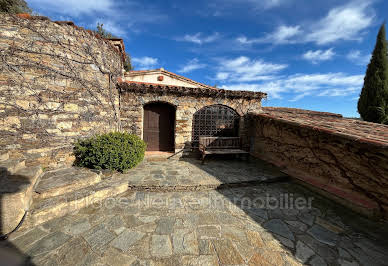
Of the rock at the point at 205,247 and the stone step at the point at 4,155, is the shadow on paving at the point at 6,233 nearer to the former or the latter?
A: the stone step at the point at 4,155

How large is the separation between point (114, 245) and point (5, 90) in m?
4.09

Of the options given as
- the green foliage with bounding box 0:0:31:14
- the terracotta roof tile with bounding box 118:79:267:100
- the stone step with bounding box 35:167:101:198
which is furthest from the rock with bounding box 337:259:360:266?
the green foliage with bounding box 0:0:31:14

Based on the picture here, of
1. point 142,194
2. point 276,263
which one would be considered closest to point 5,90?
point 142,194

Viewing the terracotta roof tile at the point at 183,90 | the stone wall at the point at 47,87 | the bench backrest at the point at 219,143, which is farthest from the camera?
the bench backrest at the point at 219,143

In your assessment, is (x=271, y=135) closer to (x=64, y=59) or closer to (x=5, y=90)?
(x=64, y=59)

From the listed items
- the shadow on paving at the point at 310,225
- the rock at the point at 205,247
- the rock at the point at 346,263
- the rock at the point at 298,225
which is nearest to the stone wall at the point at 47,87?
the rock at the point at 205,247

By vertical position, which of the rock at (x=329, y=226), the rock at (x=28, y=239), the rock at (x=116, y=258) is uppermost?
the rock at (x=28, y=239)

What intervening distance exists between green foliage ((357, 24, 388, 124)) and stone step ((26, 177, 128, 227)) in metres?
15.2

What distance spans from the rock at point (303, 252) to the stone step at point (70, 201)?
11.4 ft

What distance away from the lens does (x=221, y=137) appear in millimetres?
6051

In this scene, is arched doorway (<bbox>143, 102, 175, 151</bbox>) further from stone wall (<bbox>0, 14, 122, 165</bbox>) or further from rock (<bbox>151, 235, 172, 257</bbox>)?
rock (<bbox>151, 235, 172, 257</bbox>)

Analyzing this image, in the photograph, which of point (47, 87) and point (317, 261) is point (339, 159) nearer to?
point (317, 261)

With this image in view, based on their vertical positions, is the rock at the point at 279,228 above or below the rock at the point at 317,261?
above

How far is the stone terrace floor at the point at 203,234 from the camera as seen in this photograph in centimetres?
198
